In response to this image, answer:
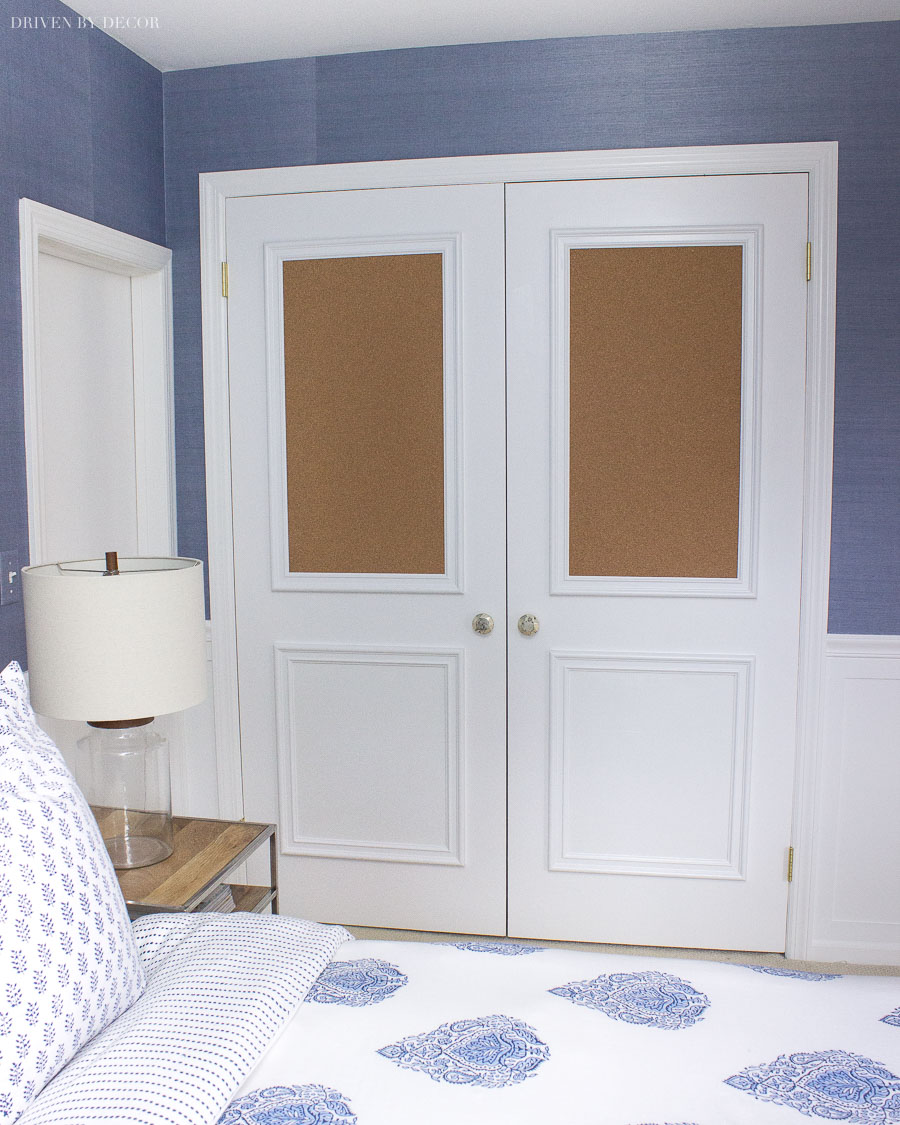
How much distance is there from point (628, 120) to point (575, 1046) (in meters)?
2.22

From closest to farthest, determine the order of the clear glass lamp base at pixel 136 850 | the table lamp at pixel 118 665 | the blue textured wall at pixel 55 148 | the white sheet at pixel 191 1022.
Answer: the white sheet at pixel 191 1022
the table lamp at pixel 118 665
the clear glass lamp base at pixel 136 850
the blue textured wall at pixel 55 148

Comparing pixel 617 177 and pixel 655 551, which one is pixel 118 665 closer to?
pixel 655 551

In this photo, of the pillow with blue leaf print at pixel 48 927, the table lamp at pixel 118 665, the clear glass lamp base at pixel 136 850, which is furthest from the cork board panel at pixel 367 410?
the pillow with blue leaf print at pixel 48 927

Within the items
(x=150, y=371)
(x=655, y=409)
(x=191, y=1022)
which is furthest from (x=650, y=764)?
(x=150, y=371)

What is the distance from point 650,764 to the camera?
8.43 feet

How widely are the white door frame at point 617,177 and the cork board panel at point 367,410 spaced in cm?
21

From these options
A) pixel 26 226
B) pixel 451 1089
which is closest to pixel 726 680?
pixel 451 1089

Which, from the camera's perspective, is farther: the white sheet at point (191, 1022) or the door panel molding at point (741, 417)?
the door panel molding at point (741, 417)

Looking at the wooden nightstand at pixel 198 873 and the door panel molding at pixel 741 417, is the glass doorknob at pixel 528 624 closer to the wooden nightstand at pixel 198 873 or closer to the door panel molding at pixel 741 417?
the door panel molding at pixel 741 417

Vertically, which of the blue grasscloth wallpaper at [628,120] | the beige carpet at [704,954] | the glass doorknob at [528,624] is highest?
the blue grasscloth wallpaper at [628,120]

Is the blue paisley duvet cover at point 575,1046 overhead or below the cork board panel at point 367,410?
below

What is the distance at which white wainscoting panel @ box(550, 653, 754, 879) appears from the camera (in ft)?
8.34

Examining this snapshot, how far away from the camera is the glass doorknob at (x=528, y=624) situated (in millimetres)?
2570

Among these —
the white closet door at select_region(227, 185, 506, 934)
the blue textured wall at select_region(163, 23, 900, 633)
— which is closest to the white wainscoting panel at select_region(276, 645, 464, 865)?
the white closet door at select_region(227, 185, 506, 934)
